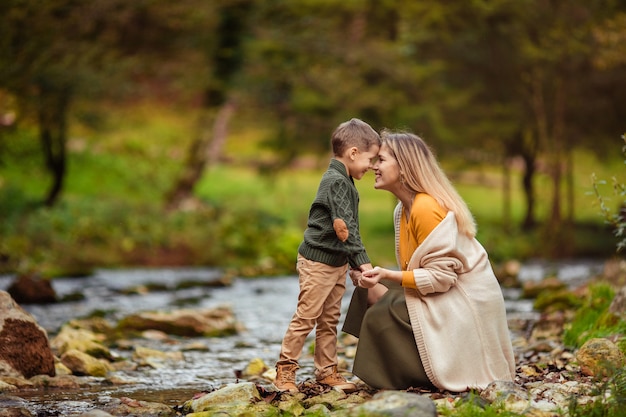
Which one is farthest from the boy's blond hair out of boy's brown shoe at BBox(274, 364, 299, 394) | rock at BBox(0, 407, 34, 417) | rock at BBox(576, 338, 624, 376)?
rock at BBox(0, 407, 34, 417)

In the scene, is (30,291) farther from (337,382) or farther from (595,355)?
(595,355)

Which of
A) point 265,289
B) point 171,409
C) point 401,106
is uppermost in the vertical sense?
point 401,106

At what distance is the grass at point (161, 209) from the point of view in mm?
17875

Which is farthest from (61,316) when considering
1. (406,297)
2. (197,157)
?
(197,157)

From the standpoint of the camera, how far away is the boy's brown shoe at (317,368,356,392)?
17.0 feet

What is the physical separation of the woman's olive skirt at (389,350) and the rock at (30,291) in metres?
7.11

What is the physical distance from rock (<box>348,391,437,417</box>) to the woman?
2.62ft

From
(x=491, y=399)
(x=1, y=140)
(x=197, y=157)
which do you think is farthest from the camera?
(x=197, y=157)

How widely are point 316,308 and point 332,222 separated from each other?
1.79 feet

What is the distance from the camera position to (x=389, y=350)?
5.07m

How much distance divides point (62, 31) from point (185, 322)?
7.83 metres

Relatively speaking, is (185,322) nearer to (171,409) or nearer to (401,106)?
(171,409)

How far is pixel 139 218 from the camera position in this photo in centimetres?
1961

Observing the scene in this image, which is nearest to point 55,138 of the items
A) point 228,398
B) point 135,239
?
point 135,239
